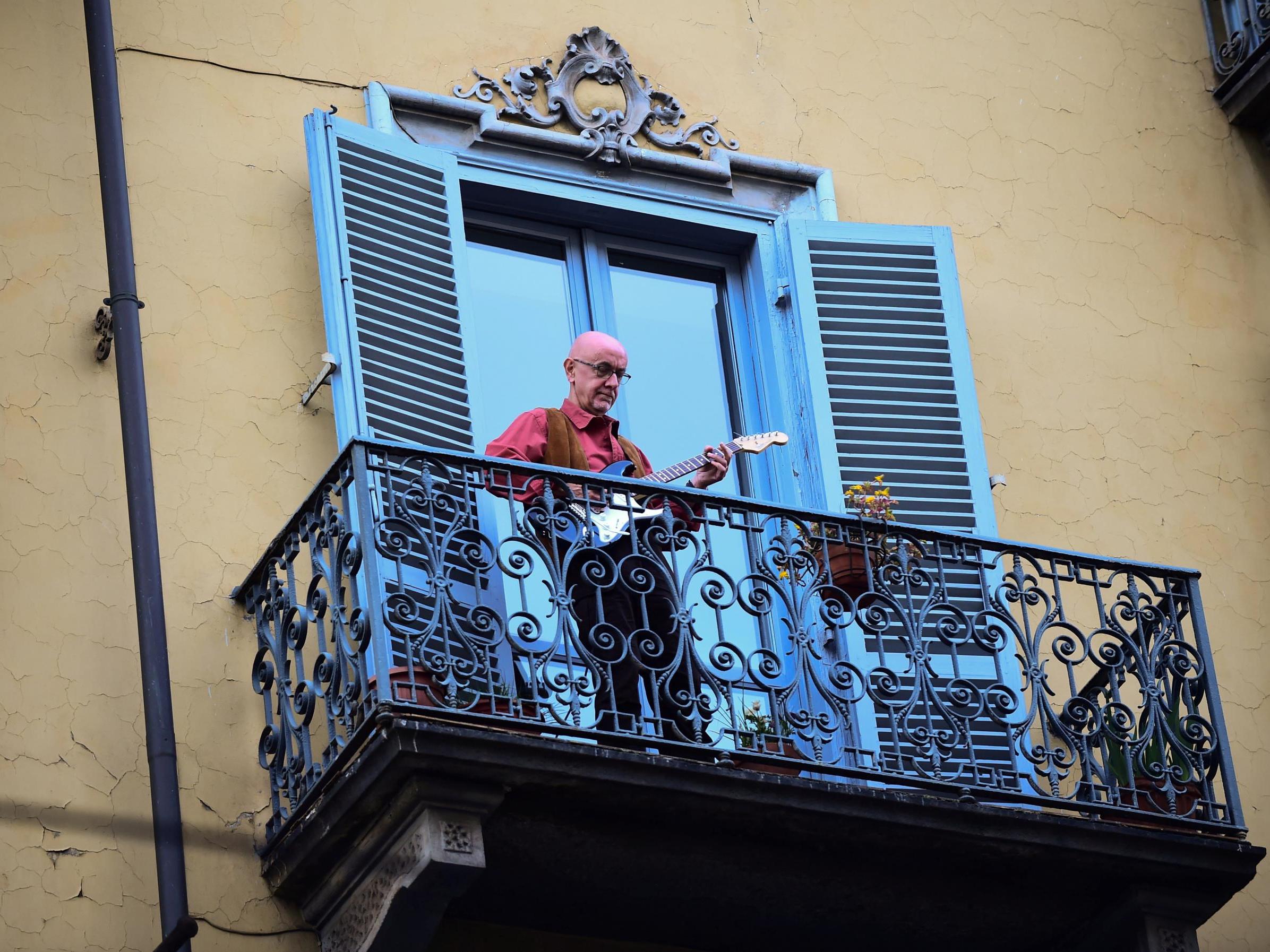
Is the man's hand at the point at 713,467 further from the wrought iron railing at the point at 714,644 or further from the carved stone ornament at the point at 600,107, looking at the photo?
the carved stone ornament at the point at 600,107

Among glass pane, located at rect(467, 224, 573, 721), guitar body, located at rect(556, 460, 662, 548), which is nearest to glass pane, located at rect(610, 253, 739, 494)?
glass pane, located at rect(467, 224, 573, 721)

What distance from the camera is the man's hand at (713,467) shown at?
849cm

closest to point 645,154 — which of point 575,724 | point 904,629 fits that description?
point 904,629

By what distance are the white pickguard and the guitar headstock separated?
0.49 meters

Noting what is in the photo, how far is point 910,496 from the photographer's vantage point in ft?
31.1

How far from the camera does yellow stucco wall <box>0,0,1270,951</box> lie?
7.97 metres

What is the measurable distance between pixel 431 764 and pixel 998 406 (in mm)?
3550

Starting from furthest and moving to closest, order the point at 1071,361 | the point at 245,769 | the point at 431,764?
the point at 1071,361 < the point at 245,769 < the point at 431,764

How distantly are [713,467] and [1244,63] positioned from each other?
12.9 ft

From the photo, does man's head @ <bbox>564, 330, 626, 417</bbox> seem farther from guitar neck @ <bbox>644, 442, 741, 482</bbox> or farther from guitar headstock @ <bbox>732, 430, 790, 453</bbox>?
guitar headstock @ <bbox>732, 430, 790, 453</bbox>

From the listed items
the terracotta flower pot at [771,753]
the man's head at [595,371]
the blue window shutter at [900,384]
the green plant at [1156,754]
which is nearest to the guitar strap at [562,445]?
the man's head at [595,371]

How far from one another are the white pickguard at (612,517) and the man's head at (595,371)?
0.46 m

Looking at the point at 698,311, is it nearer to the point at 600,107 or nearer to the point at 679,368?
the point at 679,368

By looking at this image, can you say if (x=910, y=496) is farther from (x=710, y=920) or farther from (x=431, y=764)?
(x=431, y=764)
